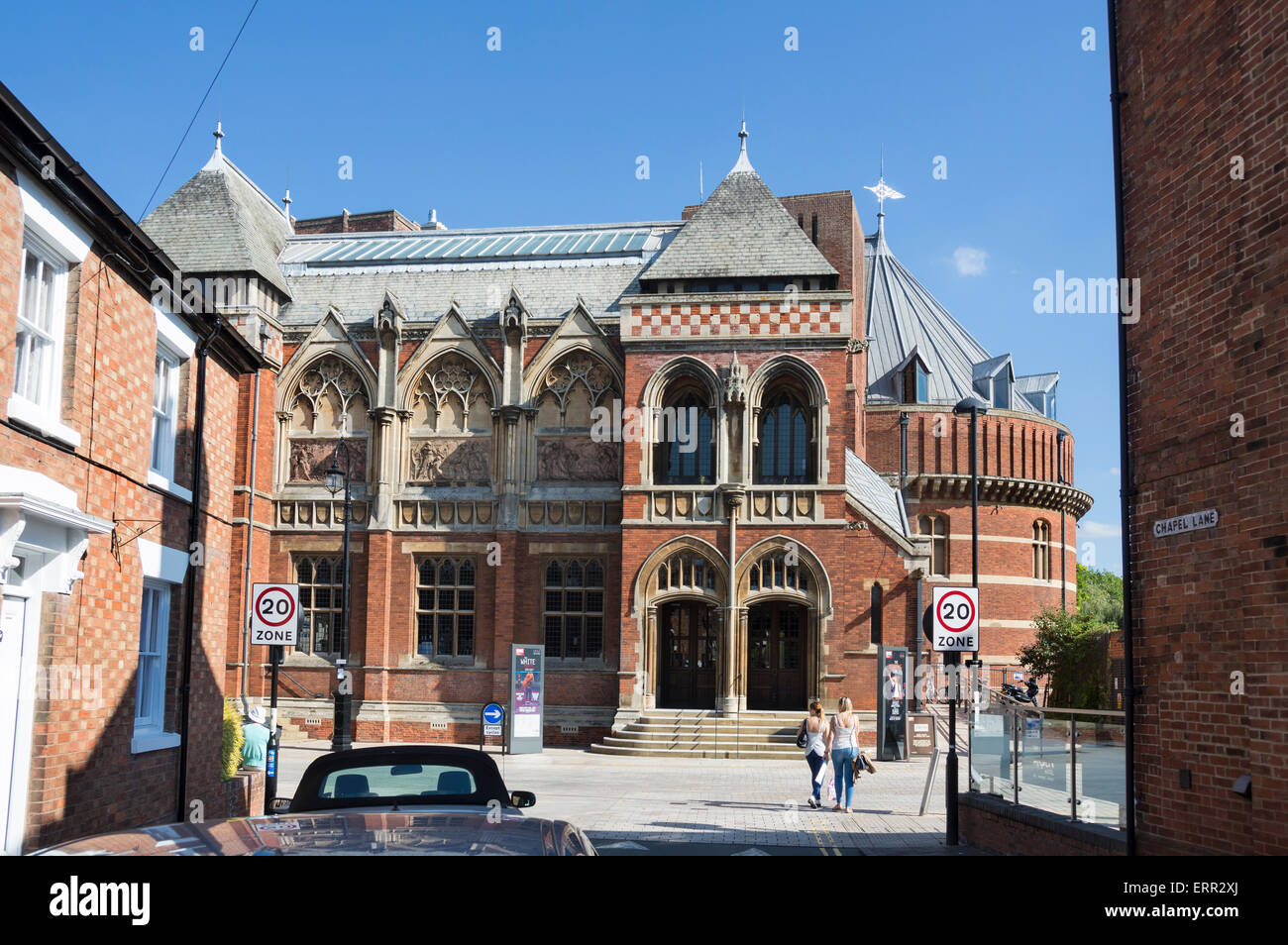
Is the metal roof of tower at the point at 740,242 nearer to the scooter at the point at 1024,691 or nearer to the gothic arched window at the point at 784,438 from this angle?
the gothic arched window at the point at 784,438

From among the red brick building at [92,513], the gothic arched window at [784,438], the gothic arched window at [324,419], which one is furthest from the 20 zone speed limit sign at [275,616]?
the gothic arched window at [324,419]

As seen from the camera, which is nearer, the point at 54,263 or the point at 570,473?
the point at 54,263

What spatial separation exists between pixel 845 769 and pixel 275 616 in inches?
332

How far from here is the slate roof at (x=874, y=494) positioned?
30.1 metres

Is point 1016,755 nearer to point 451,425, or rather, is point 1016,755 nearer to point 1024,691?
point 451,425

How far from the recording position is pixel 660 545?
29.3 m

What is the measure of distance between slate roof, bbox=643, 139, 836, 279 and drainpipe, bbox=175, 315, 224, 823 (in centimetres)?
1776

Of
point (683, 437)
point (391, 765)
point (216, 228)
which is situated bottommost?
point (391, 765)

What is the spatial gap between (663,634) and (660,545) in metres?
2.50

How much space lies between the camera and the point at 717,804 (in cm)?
1847

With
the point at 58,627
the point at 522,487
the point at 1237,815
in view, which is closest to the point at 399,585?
the point at 522,487

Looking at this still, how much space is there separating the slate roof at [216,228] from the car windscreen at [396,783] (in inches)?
1058

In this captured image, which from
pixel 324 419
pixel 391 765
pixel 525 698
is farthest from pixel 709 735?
pixel 391 765
